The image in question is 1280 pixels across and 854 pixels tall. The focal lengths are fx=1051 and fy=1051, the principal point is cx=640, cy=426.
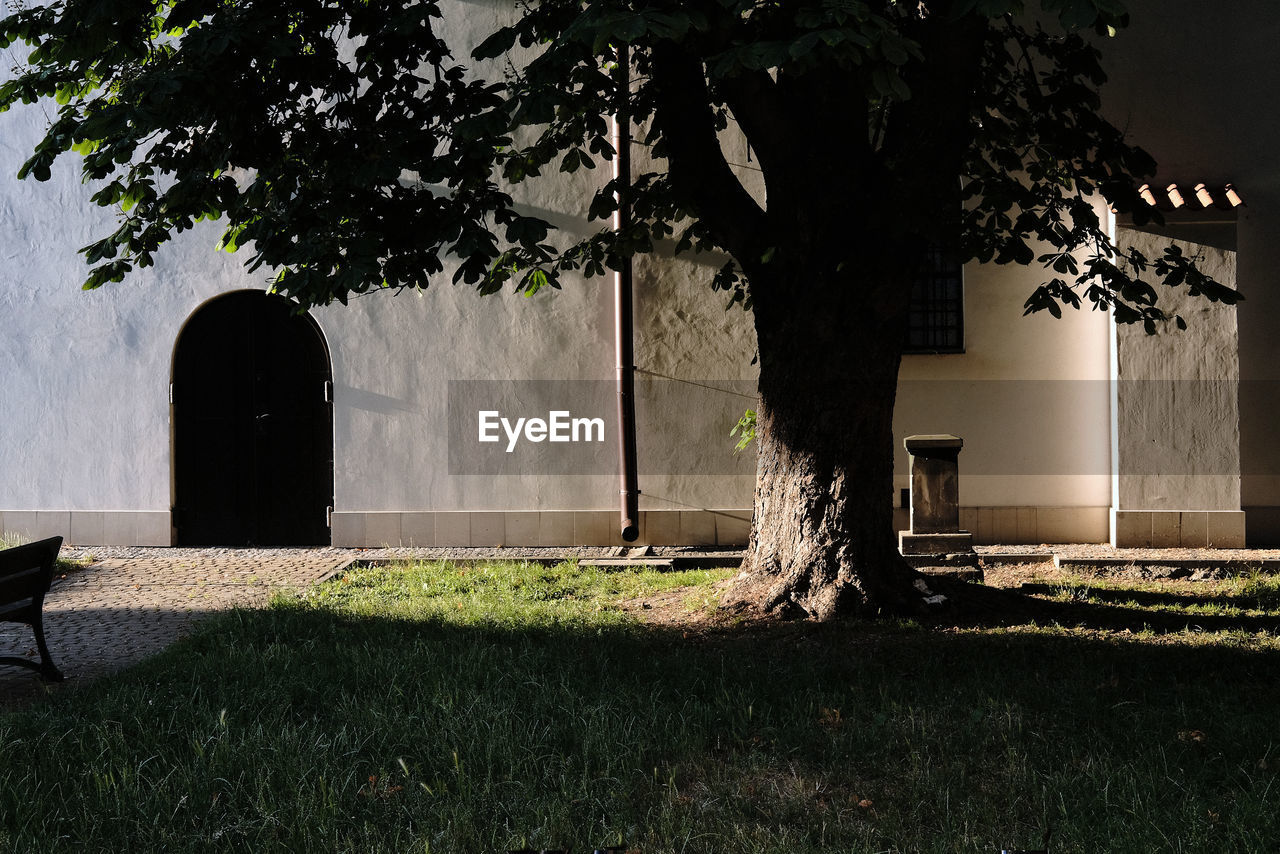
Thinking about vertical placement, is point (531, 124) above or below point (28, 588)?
above

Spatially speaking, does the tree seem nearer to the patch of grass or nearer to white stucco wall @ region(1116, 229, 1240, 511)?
white stucco wall @ region(1116, 229, 1240, 511)

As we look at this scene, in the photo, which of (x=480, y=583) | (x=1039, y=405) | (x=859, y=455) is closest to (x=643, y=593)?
(x=480, y=583)

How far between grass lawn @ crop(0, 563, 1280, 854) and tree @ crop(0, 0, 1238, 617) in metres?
1.36

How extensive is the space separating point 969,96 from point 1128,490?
17.0ft

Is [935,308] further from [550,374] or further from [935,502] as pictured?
[550,374]

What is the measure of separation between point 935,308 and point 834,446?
4519 mm

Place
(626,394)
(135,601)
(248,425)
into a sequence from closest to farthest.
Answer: (135,601) < (626,394) < (248,425)

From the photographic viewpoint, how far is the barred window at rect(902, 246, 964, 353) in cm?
1084

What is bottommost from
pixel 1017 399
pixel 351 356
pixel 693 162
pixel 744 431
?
pixel 744 431

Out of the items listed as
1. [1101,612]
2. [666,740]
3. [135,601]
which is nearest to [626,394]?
[135,601]

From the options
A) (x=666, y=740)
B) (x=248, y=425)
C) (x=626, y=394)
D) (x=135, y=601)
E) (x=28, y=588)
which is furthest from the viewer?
(x=248, y=425)

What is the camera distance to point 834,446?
695 cm

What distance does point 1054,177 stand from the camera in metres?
8.35

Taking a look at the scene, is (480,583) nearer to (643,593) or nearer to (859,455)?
(643,593)
